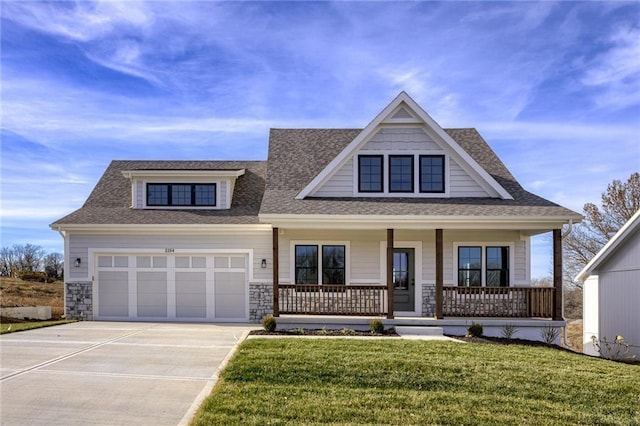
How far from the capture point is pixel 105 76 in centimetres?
1345

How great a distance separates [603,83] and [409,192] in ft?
23.5

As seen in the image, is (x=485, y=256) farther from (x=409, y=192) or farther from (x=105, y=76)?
(x=105, y=76)

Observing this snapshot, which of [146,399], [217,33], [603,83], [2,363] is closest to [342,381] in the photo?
[146,399]

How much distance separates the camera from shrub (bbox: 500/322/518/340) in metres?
12.5

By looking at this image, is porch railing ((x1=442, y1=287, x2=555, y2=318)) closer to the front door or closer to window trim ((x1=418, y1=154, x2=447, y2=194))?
the front door

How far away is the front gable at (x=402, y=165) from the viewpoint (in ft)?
48.4

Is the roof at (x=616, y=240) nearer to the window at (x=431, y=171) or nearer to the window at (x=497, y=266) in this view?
the window at (x=497, y=266)

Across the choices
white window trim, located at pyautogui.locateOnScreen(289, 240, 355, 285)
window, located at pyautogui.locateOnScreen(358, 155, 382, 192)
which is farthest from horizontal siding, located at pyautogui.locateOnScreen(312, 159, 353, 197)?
white window trim, located at pyautogui.locateOnScreen(289, 240, 355, 285)

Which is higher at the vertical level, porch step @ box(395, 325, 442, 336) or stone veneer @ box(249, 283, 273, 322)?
stone veneer @ box(249, 283, 273, 322)

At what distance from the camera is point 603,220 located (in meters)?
28.9

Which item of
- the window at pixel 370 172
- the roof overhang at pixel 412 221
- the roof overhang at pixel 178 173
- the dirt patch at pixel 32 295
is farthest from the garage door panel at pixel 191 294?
the window at pixel 370 172

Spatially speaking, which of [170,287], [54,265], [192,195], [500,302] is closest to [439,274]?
[500,302]

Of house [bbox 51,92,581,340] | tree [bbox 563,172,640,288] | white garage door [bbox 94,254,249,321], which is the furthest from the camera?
tree [bbox 563,172,640,288]

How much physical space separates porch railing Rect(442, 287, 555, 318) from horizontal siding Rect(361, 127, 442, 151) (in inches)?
181
